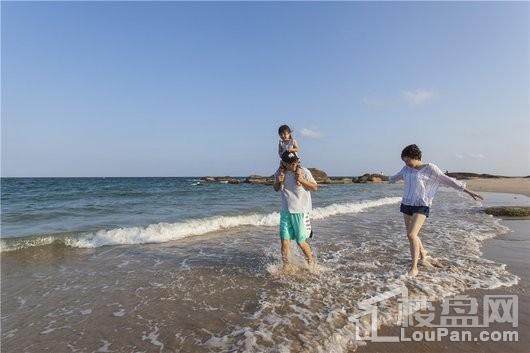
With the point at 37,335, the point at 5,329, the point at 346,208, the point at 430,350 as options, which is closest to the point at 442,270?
the point at 430,350

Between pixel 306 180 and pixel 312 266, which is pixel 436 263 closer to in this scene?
pixel 312 266

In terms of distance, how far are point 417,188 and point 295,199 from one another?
6.30 ft

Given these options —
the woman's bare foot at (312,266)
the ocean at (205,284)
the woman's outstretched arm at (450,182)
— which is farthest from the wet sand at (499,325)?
the woman's bare foot at (312,266)

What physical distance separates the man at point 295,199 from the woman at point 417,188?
1.50 meters

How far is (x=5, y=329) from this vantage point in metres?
4.21

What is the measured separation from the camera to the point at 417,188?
557 cm

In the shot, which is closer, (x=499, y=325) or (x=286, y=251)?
(x=499, y=325)

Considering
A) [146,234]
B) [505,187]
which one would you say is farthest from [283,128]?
[505,187]

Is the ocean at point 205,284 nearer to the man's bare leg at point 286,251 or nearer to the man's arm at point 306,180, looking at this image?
the man's bare leg at point 286,251

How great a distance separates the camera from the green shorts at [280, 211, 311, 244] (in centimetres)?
577

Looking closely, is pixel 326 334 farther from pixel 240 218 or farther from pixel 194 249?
pixel 240 218

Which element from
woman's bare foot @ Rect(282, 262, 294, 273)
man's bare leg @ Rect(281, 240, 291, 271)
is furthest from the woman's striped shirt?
woman's bare foot @ Rect(282, 262, 294, 273)

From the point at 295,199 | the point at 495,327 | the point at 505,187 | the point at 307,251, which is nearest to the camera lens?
the point at 495,327

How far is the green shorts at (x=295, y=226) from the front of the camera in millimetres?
5770
